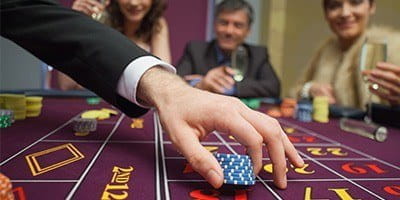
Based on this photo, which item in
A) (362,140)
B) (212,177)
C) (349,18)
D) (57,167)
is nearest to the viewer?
(212,177)

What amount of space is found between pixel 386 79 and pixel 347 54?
1.03m

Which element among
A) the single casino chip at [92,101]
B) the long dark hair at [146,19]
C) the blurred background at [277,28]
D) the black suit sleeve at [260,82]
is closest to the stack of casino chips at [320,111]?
the black suit sleeve at [260,82]

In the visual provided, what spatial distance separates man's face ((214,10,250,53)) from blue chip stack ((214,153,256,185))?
2.33 meters

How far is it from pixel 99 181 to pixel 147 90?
0.25 metres

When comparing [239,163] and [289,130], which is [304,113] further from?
[239,163]

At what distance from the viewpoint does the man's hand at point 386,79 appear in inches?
60.3

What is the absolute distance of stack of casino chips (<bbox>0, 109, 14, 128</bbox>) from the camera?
112cm

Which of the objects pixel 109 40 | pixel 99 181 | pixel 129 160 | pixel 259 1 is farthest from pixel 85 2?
pixel 259 1

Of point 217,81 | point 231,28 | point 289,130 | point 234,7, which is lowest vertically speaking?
point 289,130

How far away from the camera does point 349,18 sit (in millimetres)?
2502

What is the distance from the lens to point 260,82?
2.60 meters

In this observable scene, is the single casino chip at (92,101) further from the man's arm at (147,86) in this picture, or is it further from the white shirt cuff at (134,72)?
the white shirt cuff at (134,72)

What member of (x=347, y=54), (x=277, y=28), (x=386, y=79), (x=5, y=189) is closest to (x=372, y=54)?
(x=386, y=79)

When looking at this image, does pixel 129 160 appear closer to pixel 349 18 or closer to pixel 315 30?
pixel 349 18
